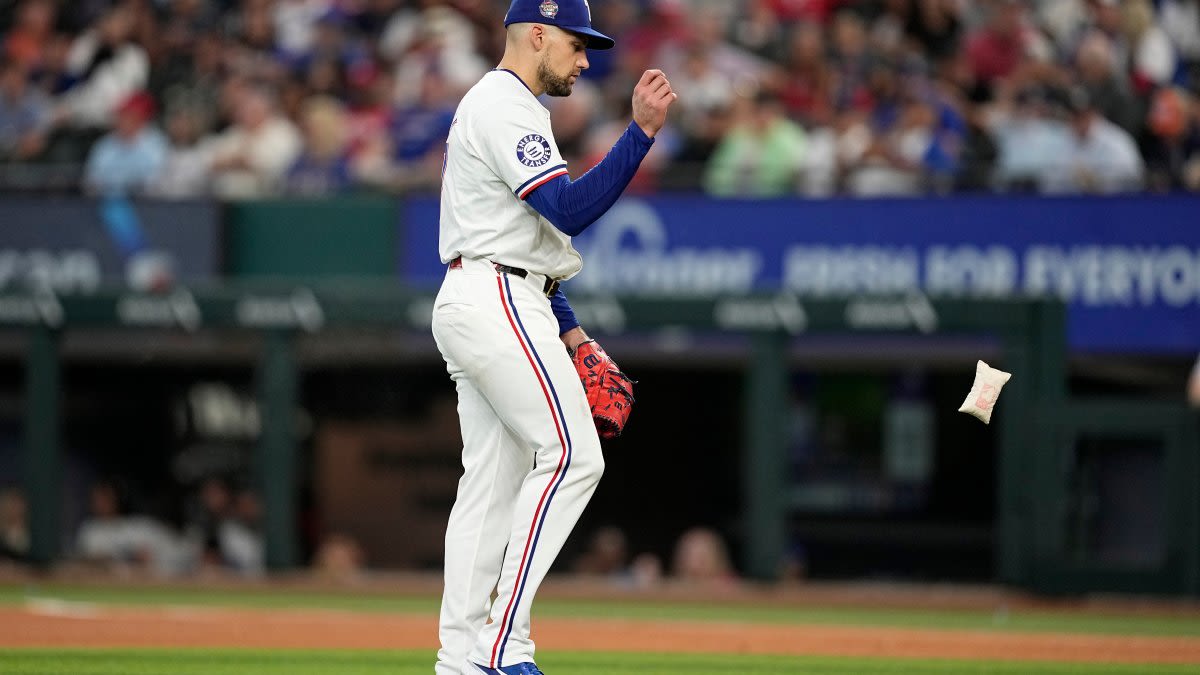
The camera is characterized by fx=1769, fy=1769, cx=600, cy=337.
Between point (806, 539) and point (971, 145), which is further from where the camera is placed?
point (806, 539)

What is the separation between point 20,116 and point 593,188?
1061 centimetres

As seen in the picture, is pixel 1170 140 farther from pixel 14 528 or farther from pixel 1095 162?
pixel 14 528

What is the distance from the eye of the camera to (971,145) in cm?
1172

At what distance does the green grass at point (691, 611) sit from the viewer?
907cm

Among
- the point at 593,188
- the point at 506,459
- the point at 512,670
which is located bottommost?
the point at 512,670

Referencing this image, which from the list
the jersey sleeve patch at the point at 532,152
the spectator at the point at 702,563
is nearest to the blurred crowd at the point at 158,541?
the spectator at the point at 702,563

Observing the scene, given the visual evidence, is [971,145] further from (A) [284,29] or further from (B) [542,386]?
(B) [542,386]

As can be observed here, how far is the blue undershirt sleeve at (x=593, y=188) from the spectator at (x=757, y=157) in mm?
7234

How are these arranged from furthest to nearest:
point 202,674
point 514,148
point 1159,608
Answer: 1. point 1159,608
2. point 202,674
3. point 514,148

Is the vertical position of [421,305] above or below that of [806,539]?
above

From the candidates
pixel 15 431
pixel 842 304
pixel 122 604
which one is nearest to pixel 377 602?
pixel 122 604

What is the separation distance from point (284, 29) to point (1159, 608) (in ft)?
27.9

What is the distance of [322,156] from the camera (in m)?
12.8

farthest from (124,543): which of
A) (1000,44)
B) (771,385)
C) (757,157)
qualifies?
Answer: (1000,44)
